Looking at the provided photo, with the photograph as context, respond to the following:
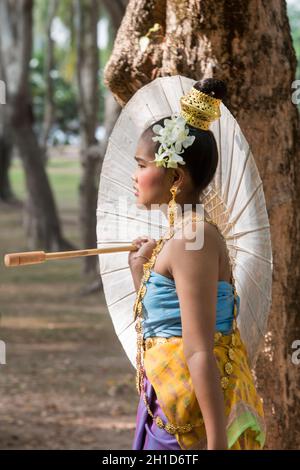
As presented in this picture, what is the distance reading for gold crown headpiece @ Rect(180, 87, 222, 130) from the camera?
9.73 ft

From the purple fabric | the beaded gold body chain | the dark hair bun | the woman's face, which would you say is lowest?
the purple fabric

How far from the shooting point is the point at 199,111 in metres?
2.97

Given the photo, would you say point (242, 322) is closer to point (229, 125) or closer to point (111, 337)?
point (229, 125)

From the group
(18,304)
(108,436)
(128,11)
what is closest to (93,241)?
(18,304)

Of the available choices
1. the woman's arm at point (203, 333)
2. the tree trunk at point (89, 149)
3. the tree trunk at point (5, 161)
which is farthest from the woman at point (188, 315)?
the tree trunk at point (5, 161)

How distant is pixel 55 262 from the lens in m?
17.8

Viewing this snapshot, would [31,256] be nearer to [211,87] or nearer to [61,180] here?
[211,87]

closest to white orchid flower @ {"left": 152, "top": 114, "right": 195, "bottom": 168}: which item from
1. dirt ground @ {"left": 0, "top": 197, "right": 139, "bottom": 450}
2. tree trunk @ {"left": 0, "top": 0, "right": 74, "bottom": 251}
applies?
dirt ground @ {"left": 0, "top": 197, "right": 139, "bottom": 450}

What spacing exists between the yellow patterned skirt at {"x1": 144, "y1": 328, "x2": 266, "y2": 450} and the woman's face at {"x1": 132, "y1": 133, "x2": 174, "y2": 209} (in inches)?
15.9

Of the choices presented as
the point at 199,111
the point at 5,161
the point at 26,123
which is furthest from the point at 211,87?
the point at 5,161

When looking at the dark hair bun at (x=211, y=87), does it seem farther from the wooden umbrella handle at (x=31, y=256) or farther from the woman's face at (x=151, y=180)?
the wooden umbrella handle at (x=31, y=256)

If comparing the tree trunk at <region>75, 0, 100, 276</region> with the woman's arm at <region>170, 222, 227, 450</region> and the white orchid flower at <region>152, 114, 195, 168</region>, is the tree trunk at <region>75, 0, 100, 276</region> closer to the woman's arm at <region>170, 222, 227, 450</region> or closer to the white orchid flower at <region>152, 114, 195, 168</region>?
the white orchid flower at <region>152, 114, 195, 168</region>

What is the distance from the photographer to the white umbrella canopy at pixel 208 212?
331cm

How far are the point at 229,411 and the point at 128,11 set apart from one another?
257cm
